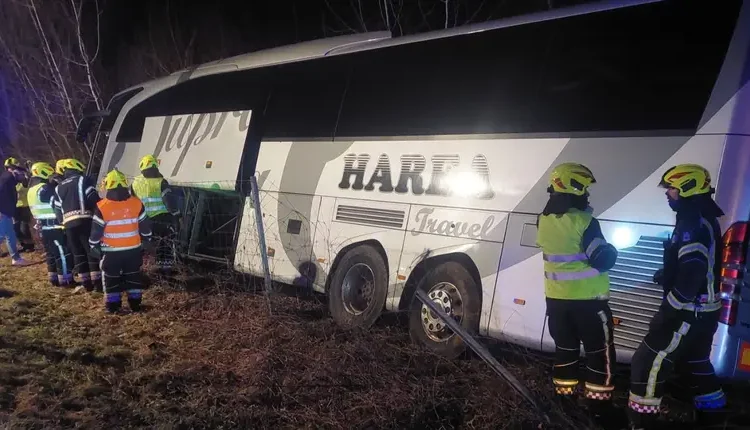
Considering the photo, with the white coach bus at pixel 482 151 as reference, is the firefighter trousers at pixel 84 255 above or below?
below

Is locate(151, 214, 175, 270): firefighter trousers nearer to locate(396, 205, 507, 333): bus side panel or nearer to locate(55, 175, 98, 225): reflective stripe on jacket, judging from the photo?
locate(55, 175, 98, 225): reflective stripe on jacket

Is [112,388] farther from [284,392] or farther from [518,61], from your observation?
[518,61]

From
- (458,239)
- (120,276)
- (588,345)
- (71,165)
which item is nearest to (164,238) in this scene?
(120,276)

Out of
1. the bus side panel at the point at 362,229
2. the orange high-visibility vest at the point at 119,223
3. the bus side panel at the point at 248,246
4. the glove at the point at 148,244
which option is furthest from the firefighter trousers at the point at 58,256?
the bus side panel at the point at 362,229

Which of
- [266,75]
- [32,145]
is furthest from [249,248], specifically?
[32,145]

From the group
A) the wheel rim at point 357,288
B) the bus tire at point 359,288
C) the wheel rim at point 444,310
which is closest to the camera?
the wheel rim at point 444,310

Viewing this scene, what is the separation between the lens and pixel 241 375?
446 centimetres

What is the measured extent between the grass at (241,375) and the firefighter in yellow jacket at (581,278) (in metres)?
0.32

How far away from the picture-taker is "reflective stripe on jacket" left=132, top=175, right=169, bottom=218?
7641mm

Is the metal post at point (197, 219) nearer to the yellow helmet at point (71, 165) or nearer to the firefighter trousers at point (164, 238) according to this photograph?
the firefighter trousers at point (164, 238)

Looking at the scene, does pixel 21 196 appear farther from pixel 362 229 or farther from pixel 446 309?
pixel 446 309

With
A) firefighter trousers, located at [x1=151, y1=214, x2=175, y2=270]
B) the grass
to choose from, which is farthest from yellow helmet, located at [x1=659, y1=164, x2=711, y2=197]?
firefighter trousers, located at [x1=151, y1=214, x2=175, y2=270]

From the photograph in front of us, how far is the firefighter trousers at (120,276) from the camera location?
6.33 metres

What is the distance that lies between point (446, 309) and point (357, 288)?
131cm
